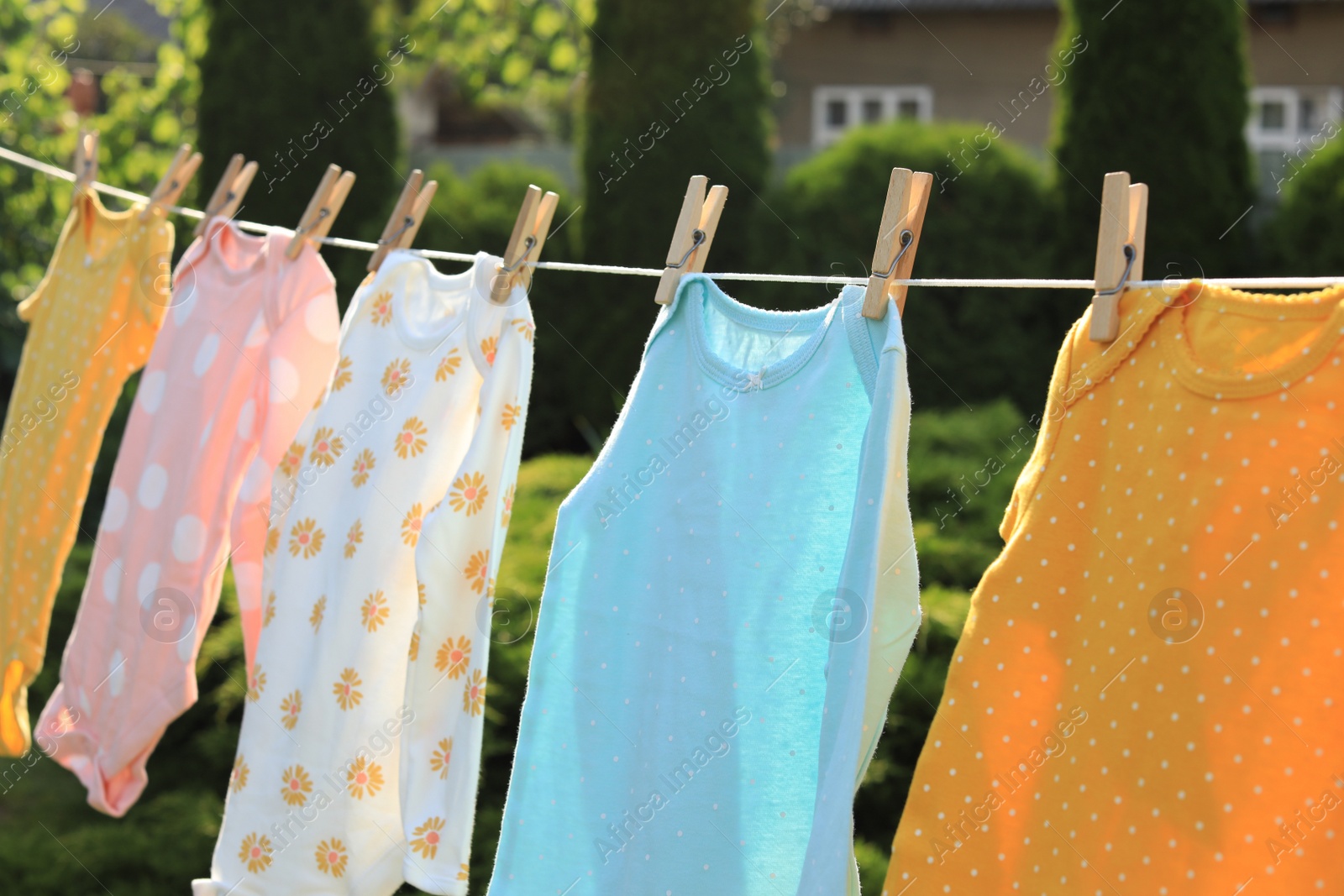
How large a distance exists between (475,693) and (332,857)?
1.15ft

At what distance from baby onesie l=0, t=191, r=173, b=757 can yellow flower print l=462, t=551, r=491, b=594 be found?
0.94 metres

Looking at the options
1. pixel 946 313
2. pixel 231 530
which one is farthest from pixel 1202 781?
pixel 946 313

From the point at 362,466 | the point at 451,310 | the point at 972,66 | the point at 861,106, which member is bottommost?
the point at 362,466

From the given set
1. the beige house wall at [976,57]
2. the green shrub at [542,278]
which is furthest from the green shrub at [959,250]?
the beige house wall at [976,57]

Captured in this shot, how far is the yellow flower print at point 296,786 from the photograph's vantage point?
1.62 metres

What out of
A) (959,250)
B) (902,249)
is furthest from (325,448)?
(959,250)

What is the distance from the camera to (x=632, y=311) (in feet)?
17.5

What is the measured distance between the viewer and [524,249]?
1573mm

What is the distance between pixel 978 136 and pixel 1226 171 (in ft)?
3.23

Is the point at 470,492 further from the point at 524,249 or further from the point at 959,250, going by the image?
the point at 959,250

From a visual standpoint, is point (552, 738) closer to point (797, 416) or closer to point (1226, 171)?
point (797, 416)

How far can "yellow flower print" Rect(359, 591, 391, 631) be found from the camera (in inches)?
63.8

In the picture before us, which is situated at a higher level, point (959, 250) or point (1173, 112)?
point (1173, 112)

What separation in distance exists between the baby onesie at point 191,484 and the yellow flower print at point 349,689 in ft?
0.85
